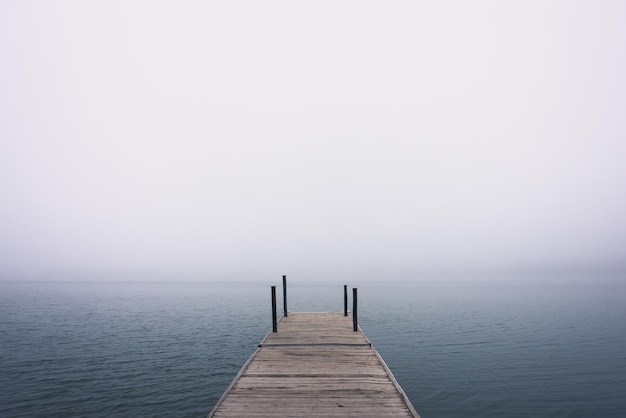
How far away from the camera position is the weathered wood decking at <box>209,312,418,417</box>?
290 inches

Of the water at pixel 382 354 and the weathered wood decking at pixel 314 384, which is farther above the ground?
the weathered wood decking at pixel 314 384

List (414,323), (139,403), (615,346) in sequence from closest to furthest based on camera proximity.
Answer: (139,403) < (615,346) < (414,323)

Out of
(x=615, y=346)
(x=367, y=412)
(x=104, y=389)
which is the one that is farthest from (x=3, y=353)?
(x=615, y=346)

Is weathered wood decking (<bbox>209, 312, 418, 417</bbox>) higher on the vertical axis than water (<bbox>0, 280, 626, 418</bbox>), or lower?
higher

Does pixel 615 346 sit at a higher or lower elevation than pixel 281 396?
lower

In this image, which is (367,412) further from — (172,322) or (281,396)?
(172,322)

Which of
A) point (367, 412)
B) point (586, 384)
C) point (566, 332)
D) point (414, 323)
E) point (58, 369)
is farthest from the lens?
point (414, 323)

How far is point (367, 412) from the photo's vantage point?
286 inches

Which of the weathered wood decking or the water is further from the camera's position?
the water

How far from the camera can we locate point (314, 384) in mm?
8992

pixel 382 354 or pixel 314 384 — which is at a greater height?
pixel 314 384

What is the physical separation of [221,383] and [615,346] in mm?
26969

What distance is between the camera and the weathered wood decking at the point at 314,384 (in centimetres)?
737

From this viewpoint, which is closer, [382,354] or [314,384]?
[314,384]
